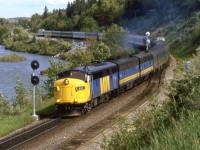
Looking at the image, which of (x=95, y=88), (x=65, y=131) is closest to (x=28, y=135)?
(x=65, y=131)

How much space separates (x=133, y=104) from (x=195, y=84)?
11.8 metres

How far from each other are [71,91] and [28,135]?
161 inches

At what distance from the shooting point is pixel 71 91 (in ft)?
68.0

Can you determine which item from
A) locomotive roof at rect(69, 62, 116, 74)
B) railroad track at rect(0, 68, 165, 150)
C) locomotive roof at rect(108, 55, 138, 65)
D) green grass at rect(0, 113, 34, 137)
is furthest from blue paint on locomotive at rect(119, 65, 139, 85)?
green grass at rect(0, 113, 34, 137)

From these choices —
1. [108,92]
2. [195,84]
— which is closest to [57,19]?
[108,92]

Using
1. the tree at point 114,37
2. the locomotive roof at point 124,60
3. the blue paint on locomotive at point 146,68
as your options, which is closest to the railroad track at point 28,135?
the locomotive roof at point 124,60

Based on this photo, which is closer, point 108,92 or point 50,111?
point 50,111

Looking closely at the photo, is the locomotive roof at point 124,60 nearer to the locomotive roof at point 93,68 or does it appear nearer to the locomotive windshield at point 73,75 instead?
the locomotive roof at point 93,68

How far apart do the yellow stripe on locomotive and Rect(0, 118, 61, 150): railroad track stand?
3.71 feet

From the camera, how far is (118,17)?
134 metres

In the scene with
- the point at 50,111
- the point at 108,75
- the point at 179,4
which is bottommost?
the point at 50,111

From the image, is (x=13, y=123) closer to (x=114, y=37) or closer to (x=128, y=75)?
(x=128, y=75)

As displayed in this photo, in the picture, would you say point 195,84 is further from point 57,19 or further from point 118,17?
point 57,19

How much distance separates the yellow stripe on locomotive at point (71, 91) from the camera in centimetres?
2067
